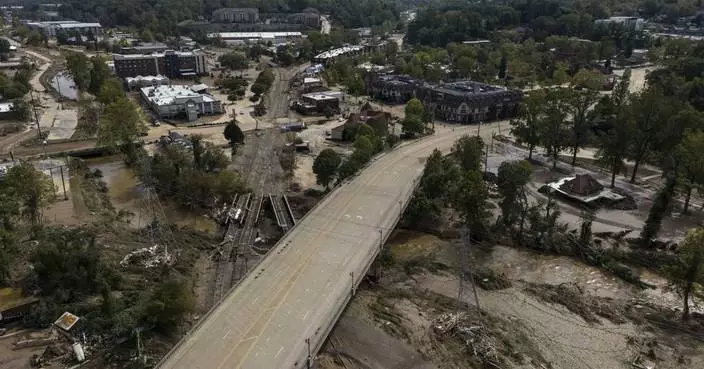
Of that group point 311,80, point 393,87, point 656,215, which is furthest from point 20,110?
point 656,215

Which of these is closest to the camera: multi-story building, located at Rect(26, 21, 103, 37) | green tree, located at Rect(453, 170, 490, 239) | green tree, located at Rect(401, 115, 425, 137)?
green tree, located at Rect(453, 170, 490, 239)

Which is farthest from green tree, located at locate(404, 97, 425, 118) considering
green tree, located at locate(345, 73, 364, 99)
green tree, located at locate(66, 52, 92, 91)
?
green tree, located at locate(66, 52, 92, 91)

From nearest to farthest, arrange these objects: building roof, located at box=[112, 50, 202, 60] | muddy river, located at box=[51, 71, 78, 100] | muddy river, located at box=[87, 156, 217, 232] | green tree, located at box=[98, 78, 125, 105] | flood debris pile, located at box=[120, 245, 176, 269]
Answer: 1. flood debris pile, located at box=[120, 245, 176, 269]
2. muddy river, located at box=[87, 156, 217, 232]
3. green tree, located at box=[98, 78, 125, 105]
4. muddy river, located at box=[51, 71, 78, 100]
5. building roof, located at box=[112, 50, 202, 60]

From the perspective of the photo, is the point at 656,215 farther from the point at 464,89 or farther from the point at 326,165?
the point at 464,89

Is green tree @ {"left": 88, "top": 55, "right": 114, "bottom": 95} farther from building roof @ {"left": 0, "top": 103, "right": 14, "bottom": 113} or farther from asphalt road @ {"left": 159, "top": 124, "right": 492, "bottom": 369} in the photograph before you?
asphalt road @ {"left": 159, "top": 124, "right": 492, "bottom": 369}

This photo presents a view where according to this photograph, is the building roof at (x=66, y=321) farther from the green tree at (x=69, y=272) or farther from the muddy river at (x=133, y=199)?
the muddy river at (x=133, y=199)
